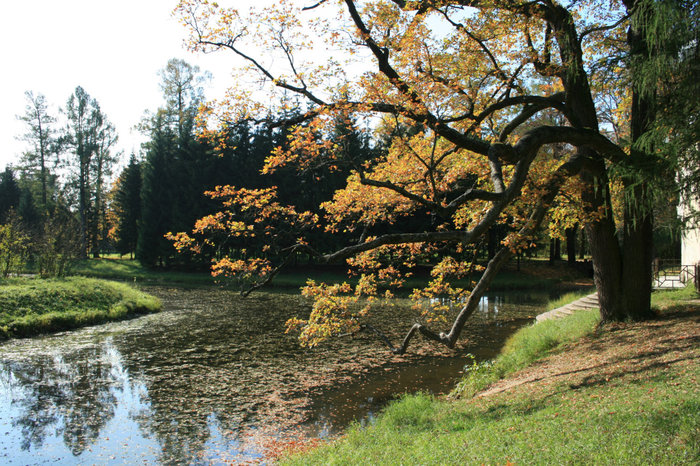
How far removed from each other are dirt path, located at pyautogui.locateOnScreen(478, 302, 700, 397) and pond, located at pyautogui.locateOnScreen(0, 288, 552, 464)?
243 cm

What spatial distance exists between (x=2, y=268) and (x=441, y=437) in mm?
23366

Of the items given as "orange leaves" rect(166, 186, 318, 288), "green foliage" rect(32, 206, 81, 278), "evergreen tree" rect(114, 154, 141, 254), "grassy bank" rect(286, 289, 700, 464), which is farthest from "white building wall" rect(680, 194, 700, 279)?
"evergreen tree" rect(114, 154, 141, 254)

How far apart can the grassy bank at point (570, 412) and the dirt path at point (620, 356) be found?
2 centimetres

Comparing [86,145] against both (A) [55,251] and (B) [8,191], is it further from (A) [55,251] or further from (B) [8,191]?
(A) [55,251]

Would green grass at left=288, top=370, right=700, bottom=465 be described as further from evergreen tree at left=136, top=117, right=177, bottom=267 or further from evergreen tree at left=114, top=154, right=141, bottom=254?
evergreen tree at left=114, top=154, right=141, bottom=254

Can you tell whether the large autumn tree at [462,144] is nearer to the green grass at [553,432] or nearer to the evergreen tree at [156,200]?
the green grass at [553,432]

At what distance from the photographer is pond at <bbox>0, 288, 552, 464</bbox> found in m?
7.82

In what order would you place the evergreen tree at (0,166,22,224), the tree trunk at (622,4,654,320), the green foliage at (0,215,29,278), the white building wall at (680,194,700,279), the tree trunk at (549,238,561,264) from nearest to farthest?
the tree trunk at (622,4,654,320) → the white building wall at (680,194,700,279) → the green foliage at (0,215,29,278) → the tree trunk at (549,238,561,264) → the evergreen tree at (0,166,22,224)

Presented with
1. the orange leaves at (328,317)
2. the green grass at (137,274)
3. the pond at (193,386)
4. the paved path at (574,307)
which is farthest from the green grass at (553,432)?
the green grass at (137,274)

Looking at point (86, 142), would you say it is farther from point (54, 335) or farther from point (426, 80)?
point (426, 80)

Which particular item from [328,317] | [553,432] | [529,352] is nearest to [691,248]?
[529,352]

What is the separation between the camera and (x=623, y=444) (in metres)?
4.20

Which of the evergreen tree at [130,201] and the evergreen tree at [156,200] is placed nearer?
the evergreen tree at [156,200]

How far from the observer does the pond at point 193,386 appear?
782 centimetres
